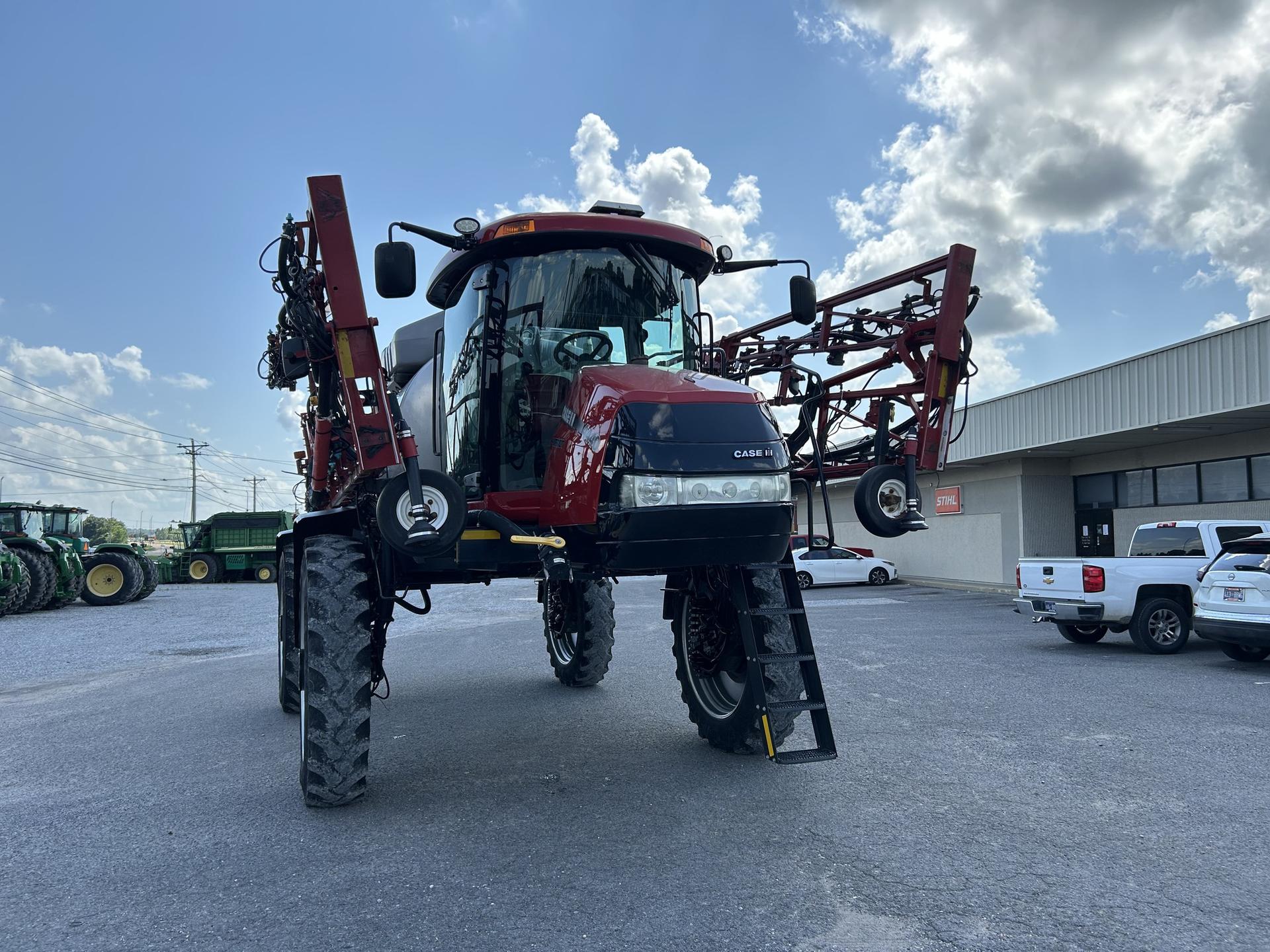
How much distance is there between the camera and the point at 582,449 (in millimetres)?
4938

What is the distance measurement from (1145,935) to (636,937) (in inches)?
A: 75.1

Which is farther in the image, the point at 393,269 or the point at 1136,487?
the point at 1136,487

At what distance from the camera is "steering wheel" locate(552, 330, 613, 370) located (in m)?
5.48

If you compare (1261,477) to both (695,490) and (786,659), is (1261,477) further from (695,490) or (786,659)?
(695,490)

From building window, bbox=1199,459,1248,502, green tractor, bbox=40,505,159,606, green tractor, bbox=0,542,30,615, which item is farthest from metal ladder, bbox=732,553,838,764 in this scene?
green tractor, bbox=40,505,159,606

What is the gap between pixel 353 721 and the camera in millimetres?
5133

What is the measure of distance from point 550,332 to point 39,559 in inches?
801

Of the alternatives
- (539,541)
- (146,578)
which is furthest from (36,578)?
(539,541)

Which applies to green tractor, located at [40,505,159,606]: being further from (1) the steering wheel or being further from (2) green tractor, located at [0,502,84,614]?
(1) the steering wheel

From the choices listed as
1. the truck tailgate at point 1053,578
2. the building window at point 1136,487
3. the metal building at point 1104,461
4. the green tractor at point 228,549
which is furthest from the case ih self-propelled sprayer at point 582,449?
the green tractor at point 228,549

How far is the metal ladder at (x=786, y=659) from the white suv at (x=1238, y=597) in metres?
7.34

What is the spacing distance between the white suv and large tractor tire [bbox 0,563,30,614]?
833 inches

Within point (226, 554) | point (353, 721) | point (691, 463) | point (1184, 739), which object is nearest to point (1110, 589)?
point (1184, 739)

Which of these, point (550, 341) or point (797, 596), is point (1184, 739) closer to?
point (797, 596)
